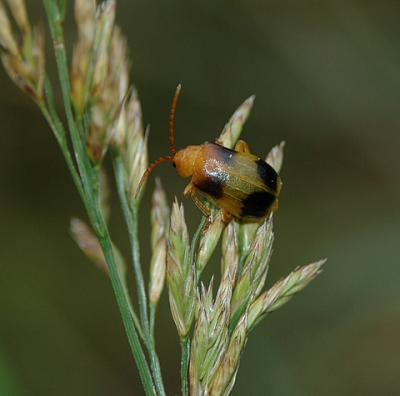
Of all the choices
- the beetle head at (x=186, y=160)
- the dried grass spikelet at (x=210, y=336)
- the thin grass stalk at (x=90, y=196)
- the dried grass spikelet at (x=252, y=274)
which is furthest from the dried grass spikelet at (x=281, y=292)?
the beetle head at (x=186, y=160)

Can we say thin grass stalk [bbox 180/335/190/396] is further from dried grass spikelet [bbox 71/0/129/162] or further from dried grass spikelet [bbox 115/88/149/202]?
dried grass spikelet [bbox 71/0/129/162]

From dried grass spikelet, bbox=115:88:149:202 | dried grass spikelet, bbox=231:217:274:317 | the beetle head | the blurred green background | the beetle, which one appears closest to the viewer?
dried grass spikelet, bbox=231:217:274:317

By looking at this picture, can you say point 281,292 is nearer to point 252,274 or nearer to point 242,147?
point 252,274

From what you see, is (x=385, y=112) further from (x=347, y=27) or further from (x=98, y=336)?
(x=98, y=336)

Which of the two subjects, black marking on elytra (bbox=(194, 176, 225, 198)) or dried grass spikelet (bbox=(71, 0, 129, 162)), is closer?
dried grass spikelet (bbox=(71, 0, 129, 162))

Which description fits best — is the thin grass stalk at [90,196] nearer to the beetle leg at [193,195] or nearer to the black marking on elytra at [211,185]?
the beetle leg at [193,195]

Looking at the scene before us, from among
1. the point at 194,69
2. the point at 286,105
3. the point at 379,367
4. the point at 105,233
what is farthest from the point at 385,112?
the point at 105,233

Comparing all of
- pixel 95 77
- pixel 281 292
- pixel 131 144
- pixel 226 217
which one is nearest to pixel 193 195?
pixel 226 217

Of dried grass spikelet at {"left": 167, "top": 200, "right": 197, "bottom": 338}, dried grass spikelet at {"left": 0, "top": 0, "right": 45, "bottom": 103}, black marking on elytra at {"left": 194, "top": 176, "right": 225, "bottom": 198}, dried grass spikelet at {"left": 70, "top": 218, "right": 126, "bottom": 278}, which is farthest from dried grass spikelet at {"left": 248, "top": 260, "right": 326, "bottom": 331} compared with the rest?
dried grass spikelet at {"left": 0, "top": 0, "right": 45, "bottom": 103}
